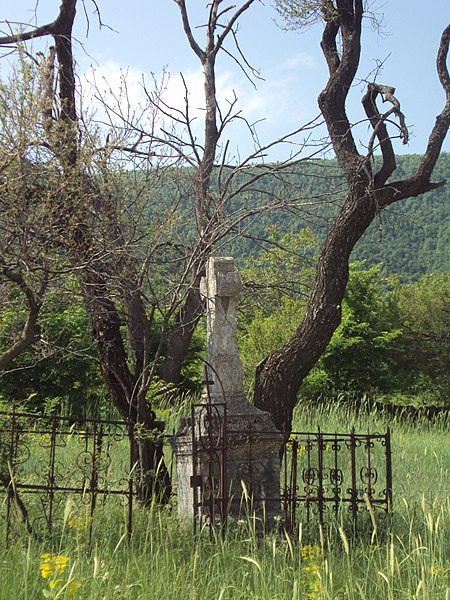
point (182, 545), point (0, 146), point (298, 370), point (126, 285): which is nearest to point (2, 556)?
point (182, 545)

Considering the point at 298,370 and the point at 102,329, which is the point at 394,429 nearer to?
the point at 298,370

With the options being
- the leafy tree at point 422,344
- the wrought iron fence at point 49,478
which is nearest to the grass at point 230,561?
the wrought iron fence at point 49,478

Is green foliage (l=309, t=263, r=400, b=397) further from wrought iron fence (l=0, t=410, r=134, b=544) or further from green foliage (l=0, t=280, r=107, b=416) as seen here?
wrought iron fence (l=0, t=410, r=134, b=544)

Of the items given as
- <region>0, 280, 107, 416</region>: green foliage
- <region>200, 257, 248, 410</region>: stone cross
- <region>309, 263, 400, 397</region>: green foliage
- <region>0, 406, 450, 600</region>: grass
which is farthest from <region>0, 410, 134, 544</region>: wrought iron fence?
<region>309, 263, 400, 397</region>: green foliage

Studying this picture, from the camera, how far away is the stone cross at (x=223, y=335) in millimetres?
7484

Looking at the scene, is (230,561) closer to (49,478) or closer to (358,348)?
(49,478)

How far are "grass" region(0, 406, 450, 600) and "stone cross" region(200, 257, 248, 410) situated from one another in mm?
1220

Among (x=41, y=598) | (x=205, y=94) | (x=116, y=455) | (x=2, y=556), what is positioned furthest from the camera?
(x=116, y=455)

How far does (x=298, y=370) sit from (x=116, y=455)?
350 cm

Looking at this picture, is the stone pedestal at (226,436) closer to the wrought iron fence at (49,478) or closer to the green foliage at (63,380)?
the wrought iron fence at (49,478)

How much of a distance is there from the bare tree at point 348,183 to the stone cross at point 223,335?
1438 millimetres

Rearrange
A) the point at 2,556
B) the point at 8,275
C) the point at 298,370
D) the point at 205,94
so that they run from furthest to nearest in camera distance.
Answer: the point at 205,94, the point at 298,370, the point at 8,275, the point at 2,556

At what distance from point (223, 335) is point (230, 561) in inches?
96.4

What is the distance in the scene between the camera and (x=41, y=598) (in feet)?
14.1
